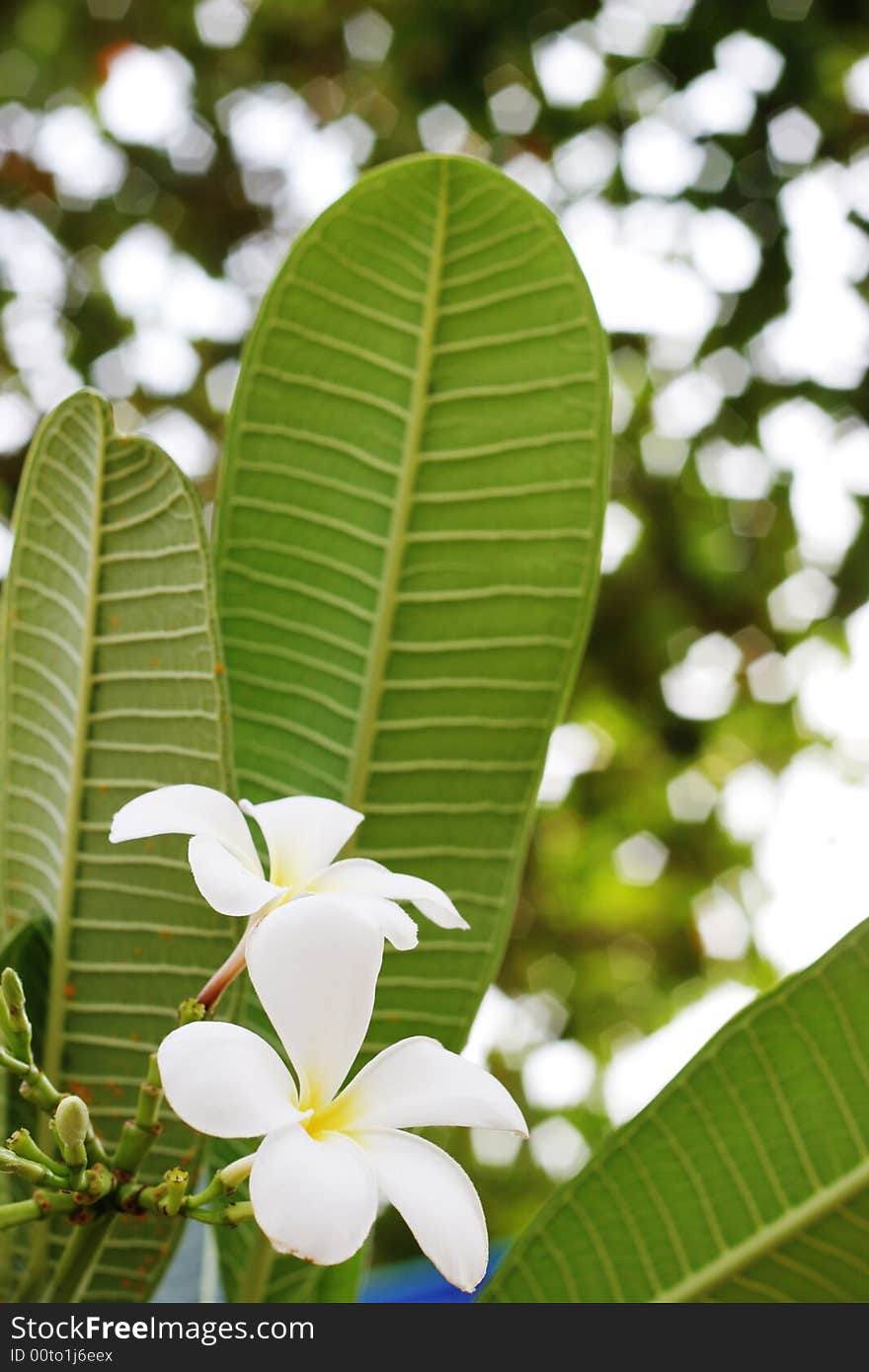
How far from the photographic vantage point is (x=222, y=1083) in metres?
0.25

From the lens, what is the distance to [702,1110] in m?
0.40

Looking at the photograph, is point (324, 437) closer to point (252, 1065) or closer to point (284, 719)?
point (284, 719)

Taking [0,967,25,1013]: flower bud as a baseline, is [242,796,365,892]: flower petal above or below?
above

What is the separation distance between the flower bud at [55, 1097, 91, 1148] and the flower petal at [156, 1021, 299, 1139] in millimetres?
75

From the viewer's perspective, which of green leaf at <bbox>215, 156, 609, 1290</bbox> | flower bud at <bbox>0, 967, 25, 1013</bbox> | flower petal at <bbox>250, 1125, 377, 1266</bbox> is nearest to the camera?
flower petal at <bbox>250, 1125, 377, 1266</bbox>

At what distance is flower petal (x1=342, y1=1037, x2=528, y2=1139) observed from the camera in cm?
28

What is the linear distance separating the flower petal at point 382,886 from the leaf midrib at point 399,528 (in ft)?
0.41

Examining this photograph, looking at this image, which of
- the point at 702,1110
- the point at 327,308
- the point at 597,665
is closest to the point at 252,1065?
the point at 702,1110

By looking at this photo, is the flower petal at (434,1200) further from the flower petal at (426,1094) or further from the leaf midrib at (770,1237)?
the leaf midrib at (770,1237)

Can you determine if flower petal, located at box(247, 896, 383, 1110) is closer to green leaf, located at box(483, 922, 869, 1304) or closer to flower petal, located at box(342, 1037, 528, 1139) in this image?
flower petal, located at box(342, 1037, 528, 1139)

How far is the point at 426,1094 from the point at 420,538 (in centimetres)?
24

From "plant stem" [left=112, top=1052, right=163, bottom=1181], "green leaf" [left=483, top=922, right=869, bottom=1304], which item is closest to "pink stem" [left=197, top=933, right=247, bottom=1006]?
"plant stem" [left=112, top=1052, right=163, bottom=1181]
